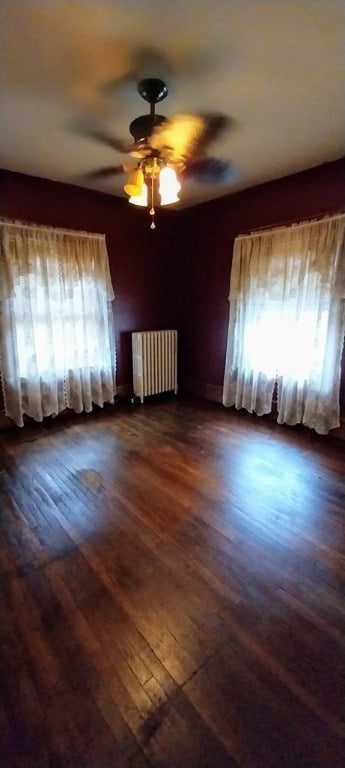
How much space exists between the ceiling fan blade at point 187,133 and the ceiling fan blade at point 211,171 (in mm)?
262

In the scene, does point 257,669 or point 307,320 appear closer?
point 257,669

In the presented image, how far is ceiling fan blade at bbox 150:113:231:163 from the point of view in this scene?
6.23 ft

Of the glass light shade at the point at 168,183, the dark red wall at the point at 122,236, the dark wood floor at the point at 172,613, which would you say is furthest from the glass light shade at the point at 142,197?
the dark wood floor at the point at 172,613

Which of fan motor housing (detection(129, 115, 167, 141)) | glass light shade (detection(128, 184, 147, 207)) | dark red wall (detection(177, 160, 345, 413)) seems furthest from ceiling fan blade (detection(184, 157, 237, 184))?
fan motor housing (detection(129, 115, 167, 141))

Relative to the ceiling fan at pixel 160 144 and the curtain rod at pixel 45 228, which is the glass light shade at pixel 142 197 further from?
the curtain rod at pixel 45 228

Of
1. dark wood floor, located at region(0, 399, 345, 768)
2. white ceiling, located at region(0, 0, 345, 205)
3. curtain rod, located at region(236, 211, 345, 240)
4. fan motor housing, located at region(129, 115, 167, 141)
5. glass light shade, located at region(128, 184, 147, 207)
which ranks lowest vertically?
dark wood floor, located at region(0, 399, 345, 768)

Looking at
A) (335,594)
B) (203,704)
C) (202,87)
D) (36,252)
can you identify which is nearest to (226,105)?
(202,87)

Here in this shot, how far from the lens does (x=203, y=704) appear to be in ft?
3.61

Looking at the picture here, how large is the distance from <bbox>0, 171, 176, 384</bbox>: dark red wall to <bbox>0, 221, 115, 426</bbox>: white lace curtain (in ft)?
0.67

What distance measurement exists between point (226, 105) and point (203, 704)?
293 centimetres

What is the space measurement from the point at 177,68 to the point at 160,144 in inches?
13.0

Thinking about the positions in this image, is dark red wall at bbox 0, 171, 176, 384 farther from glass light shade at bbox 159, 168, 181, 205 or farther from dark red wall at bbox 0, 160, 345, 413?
glass light shade at bbox 159, 168, 181, 205

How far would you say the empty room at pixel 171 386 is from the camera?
1.14m

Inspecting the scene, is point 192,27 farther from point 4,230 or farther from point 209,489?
point 209,489
